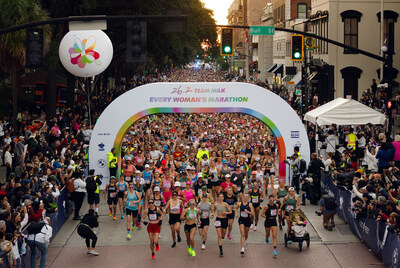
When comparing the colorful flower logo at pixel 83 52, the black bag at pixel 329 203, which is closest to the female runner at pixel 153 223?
the black bag at pixel 329 203

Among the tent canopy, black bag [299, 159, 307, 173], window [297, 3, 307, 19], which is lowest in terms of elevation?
black bag [299, 159, 307, 173]

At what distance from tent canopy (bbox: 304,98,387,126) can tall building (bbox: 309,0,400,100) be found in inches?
721

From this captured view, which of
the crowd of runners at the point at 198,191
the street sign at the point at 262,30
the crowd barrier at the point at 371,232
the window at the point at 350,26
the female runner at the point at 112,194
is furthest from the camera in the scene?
the window at the point at 350,26

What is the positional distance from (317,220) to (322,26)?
2813cm

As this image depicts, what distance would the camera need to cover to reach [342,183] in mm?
19000

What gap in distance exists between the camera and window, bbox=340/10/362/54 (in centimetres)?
4238

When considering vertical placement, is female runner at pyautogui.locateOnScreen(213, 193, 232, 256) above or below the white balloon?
below

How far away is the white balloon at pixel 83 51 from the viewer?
27797 mm

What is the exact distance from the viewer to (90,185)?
745 inches

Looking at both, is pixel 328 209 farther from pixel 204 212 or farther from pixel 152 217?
pixel 152 217

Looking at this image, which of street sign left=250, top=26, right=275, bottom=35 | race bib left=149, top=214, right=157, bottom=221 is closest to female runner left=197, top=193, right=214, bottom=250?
race bib left=149, top=214, right=157, bottom=221

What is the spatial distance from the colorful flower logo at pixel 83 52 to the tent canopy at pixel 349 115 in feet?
33.0

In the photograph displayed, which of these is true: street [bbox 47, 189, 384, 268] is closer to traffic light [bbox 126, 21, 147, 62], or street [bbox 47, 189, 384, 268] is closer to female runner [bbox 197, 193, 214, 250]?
female runner [bbox 197, 193, 214, 250]

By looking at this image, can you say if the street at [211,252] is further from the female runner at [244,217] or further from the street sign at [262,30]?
the street sign at [262,30]
